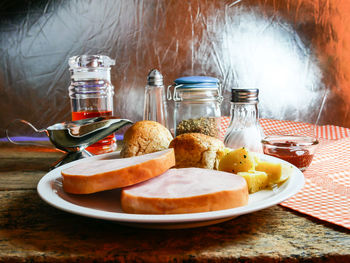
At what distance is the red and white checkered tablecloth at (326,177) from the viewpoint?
0.64 metres

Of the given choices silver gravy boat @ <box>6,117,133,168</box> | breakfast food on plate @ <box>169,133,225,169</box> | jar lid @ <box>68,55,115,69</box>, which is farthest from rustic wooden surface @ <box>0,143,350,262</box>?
jar lid @ <box>68,55,115,69</box>

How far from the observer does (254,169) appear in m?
0.73

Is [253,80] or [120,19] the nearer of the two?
[120,19]

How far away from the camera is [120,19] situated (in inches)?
64.9

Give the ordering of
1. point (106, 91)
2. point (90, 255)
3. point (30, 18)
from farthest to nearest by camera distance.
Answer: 1. point (30, 18)
2. point (106, 91)
3. point (90, 255)

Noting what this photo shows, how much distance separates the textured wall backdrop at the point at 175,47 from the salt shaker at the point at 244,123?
2.22 feet

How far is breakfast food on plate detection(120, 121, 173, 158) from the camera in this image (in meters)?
0.88

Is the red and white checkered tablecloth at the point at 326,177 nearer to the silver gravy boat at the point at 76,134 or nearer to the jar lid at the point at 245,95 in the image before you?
the jar lid at the point at 245,95

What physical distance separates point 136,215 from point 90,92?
0.80m

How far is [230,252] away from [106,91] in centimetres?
87

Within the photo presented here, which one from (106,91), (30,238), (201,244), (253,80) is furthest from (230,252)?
(253,80)

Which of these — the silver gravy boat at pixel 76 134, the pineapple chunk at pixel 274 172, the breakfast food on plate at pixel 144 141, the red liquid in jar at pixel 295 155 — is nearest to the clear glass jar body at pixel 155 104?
the silver gravy boat at pixel 76 134

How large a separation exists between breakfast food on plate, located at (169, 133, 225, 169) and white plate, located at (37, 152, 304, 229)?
0.16 m

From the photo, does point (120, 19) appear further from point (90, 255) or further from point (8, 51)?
point (90, 255)
